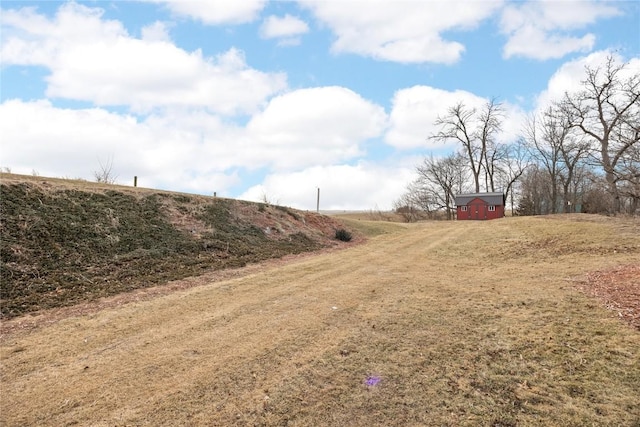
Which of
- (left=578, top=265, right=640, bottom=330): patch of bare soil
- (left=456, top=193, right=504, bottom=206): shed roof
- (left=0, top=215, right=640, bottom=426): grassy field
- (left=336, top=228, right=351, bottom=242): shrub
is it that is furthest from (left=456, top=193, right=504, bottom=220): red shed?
(left=0, top=215, right=640, bottom=426): grassy field

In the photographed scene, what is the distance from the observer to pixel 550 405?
3.31m

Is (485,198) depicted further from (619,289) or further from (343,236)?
(619,289)

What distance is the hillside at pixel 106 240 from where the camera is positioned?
768 centimetres

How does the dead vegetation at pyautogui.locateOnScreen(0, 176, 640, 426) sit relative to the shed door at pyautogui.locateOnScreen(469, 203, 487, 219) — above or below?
below

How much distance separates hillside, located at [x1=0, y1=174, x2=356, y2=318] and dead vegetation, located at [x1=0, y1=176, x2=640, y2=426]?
1.31 m

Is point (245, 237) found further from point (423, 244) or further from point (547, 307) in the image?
point (547, 307)

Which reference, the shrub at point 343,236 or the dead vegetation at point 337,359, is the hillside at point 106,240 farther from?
the shrub at point 343,236

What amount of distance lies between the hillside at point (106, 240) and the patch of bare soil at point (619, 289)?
8593 mm

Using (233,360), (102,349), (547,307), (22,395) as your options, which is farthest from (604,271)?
(22,395)

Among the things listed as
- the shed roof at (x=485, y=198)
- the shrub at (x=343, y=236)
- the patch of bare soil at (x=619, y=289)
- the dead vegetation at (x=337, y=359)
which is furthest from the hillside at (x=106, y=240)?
the shed roof at (x=485, y=198)

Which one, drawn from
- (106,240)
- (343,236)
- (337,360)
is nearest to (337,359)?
(337,360)

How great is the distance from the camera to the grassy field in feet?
11.1

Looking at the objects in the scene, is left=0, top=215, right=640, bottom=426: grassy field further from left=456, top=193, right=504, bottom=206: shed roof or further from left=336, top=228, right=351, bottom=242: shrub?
left=456, top=193, right=504, bottom=206: shed roof

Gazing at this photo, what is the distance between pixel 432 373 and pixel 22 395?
4238 mm
